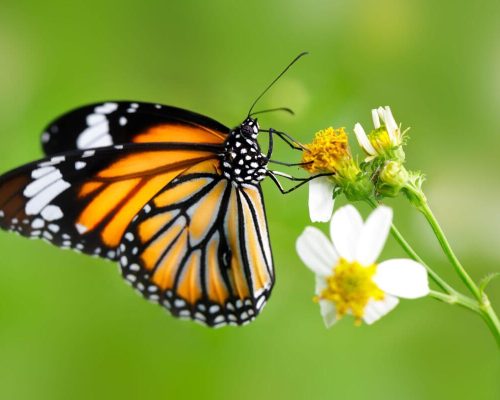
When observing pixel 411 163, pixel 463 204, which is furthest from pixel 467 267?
pixel 411 163

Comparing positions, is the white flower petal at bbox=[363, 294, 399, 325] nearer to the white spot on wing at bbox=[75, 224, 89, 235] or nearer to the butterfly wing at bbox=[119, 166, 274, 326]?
the butterfly wing at bbox=[119, 166, 274, 326]

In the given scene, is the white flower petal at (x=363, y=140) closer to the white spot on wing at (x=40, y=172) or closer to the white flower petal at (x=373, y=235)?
the white flower petal at (x=373, y=235)

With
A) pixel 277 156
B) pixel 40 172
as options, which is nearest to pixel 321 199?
pixel 40 172

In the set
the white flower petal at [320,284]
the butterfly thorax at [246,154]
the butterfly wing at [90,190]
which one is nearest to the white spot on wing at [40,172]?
the butterfly wing at [90,190]

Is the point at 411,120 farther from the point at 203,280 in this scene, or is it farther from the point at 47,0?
the point at 47,0

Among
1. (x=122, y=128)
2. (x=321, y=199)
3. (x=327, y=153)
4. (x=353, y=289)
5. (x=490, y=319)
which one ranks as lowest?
(x=490, y=319)

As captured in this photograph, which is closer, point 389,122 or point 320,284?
point 320,284

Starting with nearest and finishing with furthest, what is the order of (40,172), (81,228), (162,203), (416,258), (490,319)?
(490,319) < (416,258) < (40,172) < (81,228) < (162,203)

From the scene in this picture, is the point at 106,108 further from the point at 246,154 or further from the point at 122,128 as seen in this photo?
the point at 246,154
